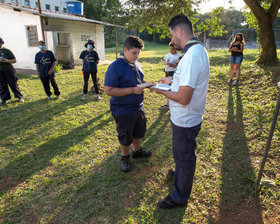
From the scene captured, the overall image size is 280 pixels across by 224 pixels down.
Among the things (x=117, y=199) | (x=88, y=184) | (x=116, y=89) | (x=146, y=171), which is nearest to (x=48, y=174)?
(x=88, y=184)

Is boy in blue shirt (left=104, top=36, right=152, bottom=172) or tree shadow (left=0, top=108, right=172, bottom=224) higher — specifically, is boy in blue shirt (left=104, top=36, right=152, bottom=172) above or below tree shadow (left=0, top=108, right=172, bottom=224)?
above

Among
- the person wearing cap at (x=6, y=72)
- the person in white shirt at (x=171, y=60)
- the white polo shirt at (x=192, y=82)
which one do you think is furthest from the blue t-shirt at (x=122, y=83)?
the person wearing cap at (x=6, y=72)

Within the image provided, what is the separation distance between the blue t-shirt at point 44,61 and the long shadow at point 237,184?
18.3ft

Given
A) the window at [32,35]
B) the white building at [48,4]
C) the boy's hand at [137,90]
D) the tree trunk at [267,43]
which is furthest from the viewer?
Answer: the white building at [48,4]

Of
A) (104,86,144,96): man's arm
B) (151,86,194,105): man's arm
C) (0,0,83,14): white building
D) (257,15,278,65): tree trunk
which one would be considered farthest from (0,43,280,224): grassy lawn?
(0,0,83,14): white building

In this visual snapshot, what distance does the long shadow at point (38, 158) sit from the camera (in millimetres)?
3178

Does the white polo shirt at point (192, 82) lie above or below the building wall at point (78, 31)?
below

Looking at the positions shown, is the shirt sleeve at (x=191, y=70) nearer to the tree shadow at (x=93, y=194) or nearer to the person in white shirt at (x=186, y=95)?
the person in white shirt at (x=186, y=95)

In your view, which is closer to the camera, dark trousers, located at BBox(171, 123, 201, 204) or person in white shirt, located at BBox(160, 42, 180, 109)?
dark trousers, located at BBox(171, 123, 201, 204)

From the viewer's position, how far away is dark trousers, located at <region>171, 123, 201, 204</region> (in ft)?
7.08

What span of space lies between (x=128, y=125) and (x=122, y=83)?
612 mm

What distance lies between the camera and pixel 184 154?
2.22 meters

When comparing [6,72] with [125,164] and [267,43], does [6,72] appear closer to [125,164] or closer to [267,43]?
[125,164]

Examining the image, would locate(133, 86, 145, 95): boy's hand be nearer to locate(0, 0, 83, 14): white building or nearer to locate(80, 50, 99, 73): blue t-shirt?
locate(80, 50, 99, 73): blue t-shirt
